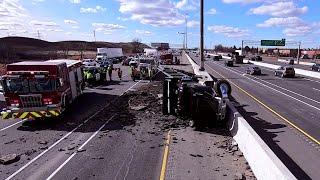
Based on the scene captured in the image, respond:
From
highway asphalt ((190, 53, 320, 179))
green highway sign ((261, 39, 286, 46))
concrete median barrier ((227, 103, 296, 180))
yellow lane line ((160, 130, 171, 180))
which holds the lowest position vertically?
highway asphalt ((190, 53, 320, 179))

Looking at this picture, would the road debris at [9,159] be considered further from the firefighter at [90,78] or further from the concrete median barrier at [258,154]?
the firefighter at [90,78]

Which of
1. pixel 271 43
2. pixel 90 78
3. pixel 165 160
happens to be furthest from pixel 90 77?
pixel 271 43

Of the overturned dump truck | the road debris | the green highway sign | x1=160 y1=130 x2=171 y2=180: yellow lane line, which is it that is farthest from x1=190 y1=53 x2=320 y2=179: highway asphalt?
the green highway sign

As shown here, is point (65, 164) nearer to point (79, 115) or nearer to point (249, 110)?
point (79, 115)

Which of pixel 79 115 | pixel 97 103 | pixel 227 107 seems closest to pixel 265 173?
pixel 227 107

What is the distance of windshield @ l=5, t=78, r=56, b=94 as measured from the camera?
19906 mm

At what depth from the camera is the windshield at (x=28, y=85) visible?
1991 centimetres

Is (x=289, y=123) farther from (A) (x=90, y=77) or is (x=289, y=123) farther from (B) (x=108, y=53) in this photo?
(B) (x=108, y=53)

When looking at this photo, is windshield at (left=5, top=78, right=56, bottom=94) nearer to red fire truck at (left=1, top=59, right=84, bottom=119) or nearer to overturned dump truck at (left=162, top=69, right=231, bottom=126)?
red fire truck at (left=1, top=59, right=84, bottom=119)

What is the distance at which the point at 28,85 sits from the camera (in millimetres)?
20016

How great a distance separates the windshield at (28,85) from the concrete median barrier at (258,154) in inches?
361

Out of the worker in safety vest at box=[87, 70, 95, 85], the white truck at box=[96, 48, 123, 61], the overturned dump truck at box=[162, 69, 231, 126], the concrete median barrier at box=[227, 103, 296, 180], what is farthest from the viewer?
the white truck at box=[96, 48, 123, 61]

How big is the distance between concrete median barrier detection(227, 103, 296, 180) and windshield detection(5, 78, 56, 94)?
9.16 m

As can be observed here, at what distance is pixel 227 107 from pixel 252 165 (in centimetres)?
841
